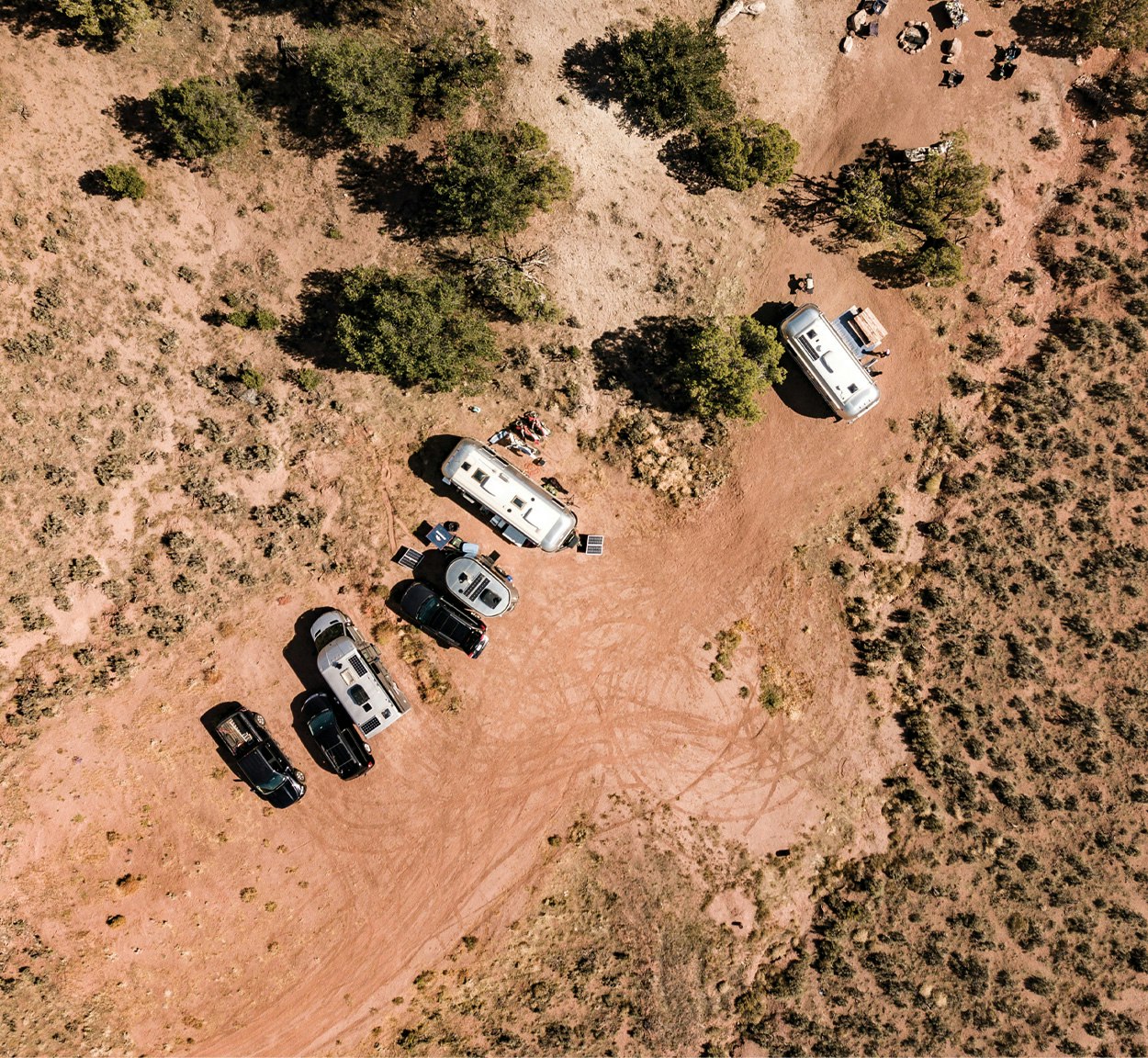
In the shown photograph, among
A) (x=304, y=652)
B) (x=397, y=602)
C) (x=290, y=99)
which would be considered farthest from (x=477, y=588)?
(x=290, y=99)

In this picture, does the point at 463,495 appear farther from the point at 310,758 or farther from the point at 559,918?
the point at 559,918

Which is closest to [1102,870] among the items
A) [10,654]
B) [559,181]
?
[559,181]

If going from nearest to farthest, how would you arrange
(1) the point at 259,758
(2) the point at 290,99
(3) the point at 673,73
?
(1) the point at 259,758, (3) the point at 673,73, (2) the point at 290,99

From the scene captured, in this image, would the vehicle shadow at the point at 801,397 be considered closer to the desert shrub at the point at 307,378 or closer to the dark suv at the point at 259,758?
the desert shrub at the point at 307,378

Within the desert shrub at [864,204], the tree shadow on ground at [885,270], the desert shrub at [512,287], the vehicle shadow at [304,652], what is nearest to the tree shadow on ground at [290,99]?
the desert shrub at [512,287]

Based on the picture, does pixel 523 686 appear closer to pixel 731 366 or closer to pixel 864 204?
pixel 731 366

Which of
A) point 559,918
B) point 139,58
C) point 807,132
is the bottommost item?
point 559,918
